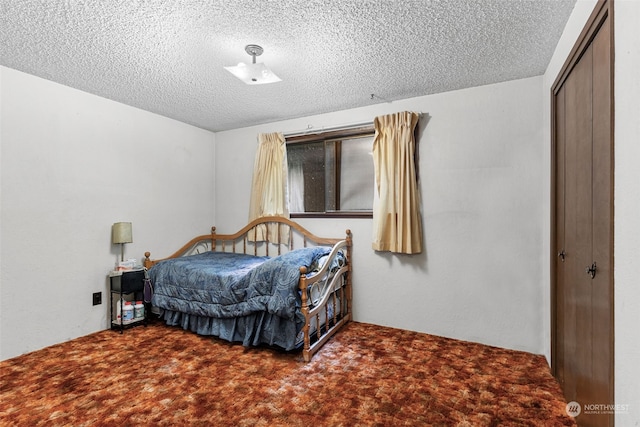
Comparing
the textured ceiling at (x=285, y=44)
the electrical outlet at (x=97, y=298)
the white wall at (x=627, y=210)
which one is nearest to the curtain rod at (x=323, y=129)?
the textured ceiling at (x=285, y=44)

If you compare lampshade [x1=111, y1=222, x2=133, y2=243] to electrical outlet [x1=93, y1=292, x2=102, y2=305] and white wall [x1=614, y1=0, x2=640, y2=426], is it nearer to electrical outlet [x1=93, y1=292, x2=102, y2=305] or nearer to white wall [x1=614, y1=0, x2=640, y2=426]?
electrical outlet [x1=93, y1=292, x2=102, y2=305]

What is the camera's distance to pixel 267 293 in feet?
8.51

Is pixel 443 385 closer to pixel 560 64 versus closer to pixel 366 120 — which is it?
pixel 560 64

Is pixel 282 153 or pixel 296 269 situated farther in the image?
pixel 282 153

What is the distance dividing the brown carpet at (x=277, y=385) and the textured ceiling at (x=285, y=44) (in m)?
2.28

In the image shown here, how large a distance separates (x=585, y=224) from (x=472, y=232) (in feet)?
4.21

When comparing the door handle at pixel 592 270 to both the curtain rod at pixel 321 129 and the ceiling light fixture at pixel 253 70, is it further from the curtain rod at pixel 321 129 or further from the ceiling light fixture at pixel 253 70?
the curtain rod at pixel 321 129

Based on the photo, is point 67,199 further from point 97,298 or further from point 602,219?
point 602,219

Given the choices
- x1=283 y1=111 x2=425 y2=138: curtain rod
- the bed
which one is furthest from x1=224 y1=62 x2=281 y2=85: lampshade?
the bed

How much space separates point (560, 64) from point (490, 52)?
438 mm

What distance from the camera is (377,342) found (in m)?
2.82

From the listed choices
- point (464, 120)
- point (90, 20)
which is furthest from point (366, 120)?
point (90, 20)

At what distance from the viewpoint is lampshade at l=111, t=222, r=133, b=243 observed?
10.0 ft

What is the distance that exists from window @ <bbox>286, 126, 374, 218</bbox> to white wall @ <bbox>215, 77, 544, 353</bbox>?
28cm
